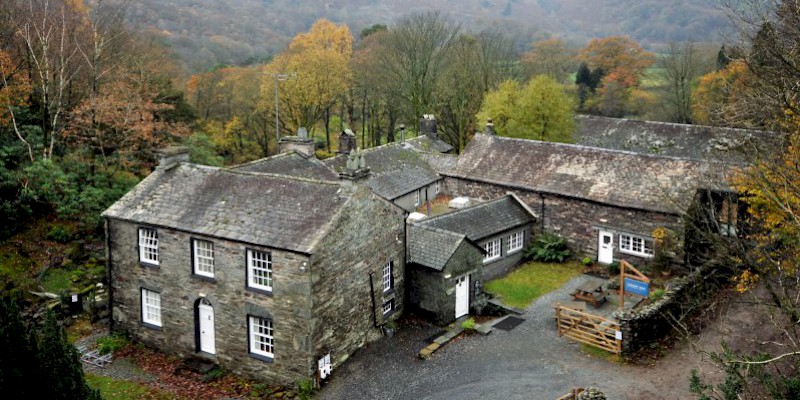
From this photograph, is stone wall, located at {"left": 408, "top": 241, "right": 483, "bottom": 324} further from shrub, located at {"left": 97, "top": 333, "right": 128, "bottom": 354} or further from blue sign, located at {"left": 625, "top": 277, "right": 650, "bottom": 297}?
shrub, located at {"left": 97, "top": 333, "right": 128, "bottom": 354}

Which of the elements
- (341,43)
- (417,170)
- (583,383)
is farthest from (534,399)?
(341,43)

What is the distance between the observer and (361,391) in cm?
2267

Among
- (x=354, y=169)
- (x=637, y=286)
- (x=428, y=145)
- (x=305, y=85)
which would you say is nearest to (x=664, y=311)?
(x=637, y=286)

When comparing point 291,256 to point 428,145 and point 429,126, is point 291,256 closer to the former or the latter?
point 428,145

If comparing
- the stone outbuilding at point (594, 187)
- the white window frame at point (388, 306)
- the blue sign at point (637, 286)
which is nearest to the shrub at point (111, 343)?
the white window frame at point (388, 306)

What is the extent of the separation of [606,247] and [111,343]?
22318 mm

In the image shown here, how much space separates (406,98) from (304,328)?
3457 cm

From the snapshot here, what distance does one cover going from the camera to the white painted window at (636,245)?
107 feet

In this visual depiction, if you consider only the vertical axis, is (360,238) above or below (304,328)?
above

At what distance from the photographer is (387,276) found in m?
26.4

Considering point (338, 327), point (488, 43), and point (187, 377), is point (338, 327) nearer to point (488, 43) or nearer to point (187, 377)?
point (187, 377)

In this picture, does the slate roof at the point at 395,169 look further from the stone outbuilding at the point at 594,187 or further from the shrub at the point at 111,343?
the shrub at the point at 111,343

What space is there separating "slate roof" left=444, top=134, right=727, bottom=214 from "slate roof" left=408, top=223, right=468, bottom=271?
9776 mm

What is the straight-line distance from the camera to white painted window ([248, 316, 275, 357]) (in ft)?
77.4
